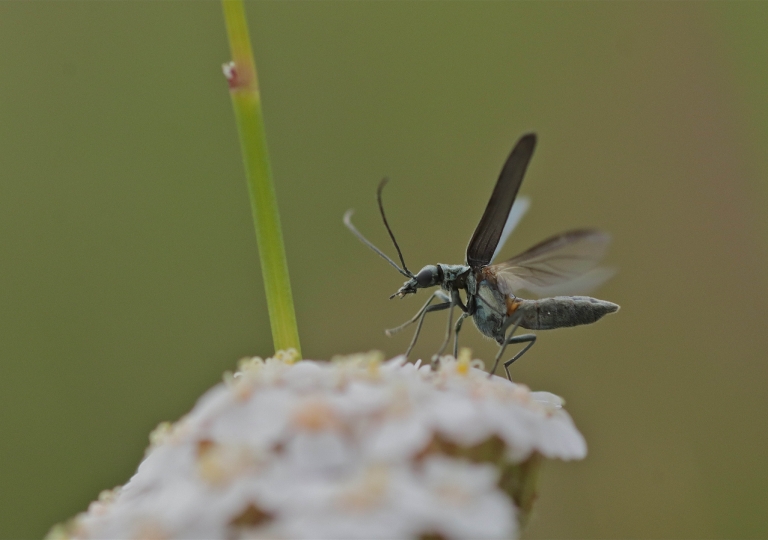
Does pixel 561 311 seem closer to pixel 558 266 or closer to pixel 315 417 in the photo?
pixel 558 266

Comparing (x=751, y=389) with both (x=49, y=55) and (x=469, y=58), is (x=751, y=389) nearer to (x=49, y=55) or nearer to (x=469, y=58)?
(x=469, y=58)

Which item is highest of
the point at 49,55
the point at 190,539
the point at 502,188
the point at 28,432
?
the point at 49,55

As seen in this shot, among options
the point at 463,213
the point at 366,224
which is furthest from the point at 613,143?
the point at 366,224

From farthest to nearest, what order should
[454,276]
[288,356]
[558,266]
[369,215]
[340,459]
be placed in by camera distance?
1. [369,215]
2. [454,276]
3. [558,266]
4. [288,356]
5. [340,459]

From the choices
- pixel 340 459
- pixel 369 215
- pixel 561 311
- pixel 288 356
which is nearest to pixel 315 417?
pixel 340 459

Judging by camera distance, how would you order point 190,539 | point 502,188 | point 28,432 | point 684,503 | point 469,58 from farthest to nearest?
point 469,58, point 28,432, point 684,503, point 502,188, point 190,539

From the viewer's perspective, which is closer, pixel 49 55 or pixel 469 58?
pixel 49 55

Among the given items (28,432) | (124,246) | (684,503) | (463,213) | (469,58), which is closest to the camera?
(684,503)

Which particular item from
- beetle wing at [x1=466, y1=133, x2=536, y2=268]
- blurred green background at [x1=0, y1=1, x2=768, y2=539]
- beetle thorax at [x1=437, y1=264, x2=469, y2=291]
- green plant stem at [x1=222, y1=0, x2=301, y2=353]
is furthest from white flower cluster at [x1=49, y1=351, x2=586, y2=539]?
blurred green background at [x1=0, y1=1, x2=768, y2=539]
